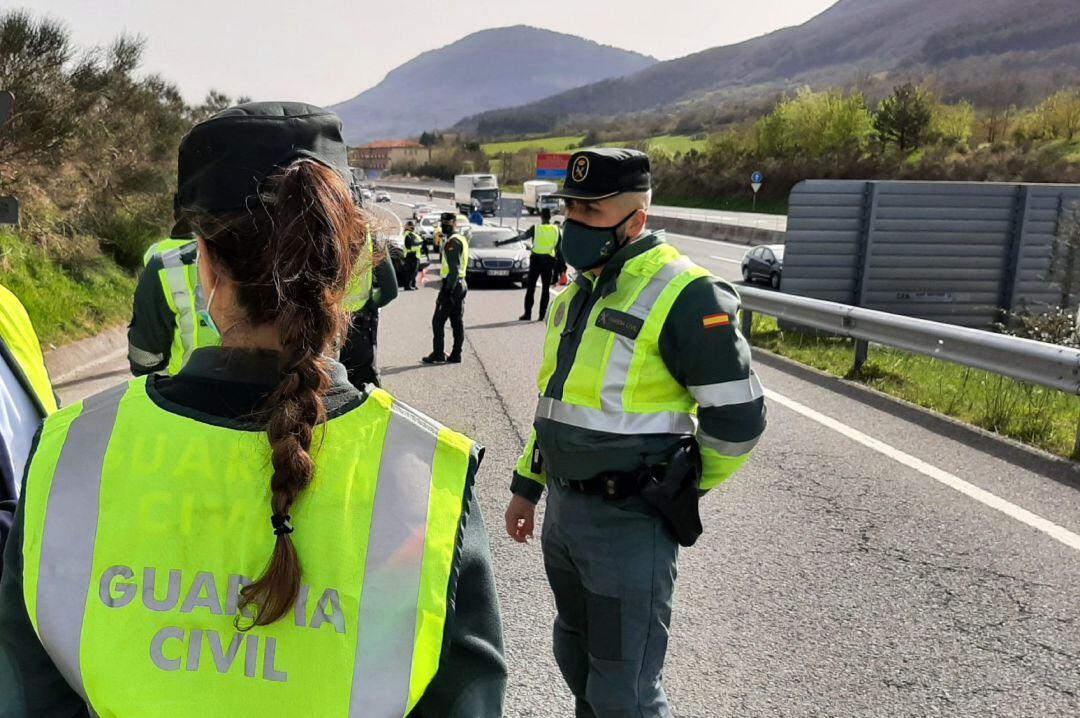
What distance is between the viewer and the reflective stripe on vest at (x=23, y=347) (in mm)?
1890

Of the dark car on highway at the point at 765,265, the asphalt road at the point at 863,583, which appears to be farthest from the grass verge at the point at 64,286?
the dark car on highway at the point at 765,265

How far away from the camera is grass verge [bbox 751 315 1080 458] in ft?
21.3

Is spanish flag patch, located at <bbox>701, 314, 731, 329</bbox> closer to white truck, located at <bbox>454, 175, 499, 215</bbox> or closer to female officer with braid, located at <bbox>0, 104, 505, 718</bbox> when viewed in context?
female officer with braid, located at <bbox>0, 104, 505, 718</bbox>

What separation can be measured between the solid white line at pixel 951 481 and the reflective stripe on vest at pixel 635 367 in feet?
10.3

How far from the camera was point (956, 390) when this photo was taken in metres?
7.94

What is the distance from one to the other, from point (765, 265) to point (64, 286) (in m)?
15.9

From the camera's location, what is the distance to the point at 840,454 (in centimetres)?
600

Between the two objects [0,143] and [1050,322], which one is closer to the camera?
[1050,322]

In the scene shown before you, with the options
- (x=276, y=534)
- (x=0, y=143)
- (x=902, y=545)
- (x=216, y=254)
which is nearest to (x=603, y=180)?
(x=216, y=254)

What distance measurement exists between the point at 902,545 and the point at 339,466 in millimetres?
4075

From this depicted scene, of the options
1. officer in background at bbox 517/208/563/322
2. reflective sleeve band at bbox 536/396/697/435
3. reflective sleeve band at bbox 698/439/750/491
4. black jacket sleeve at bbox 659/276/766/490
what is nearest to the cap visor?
black jacket sleeve at bbox 659/276/766/490

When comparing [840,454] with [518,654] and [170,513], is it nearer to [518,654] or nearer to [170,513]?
[518,654]

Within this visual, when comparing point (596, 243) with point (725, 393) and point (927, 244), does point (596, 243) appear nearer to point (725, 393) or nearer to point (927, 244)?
point (725, 393)

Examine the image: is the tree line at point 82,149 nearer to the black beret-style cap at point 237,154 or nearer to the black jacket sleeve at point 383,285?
the black jacket sleeve at point 383,285
